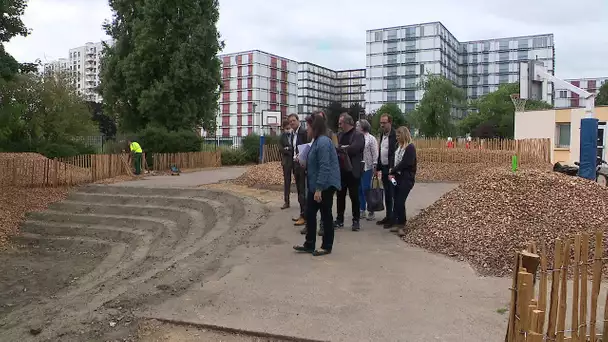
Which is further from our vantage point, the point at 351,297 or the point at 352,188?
the point at 352,188

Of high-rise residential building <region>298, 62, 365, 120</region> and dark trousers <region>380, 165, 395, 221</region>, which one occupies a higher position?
high-rise residential building <region>298, 62, 365, 120</region>

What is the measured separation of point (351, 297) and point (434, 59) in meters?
111

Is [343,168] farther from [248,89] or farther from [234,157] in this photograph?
[248,89]

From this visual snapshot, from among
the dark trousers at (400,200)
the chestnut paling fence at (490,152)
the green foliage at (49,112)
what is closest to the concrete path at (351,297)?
the dark trousers at (400,200)

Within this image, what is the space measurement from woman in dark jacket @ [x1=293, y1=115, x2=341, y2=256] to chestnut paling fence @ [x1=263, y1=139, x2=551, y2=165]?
1452 cm

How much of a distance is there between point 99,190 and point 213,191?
4.99 m

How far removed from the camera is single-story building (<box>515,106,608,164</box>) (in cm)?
3319

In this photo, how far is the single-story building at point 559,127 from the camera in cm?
3319

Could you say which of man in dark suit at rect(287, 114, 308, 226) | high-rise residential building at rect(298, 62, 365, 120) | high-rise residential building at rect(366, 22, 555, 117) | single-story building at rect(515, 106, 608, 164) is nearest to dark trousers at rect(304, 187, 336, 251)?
man in dark suit at rect(287, 114, 308, 226)

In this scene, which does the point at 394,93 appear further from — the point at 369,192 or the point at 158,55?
the point at 369,192

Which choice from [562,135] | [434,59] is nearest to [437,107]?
[562,135]

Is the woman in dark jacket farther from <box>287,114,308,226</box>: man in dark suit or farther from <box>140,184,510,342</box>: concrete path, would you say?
<box>287,114,308,226</box>: man in dark suit

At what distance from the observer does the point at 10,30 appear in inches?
661

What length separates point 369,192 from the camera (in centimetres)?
895
